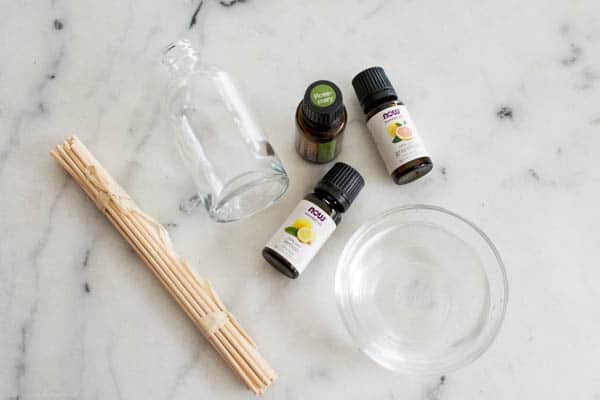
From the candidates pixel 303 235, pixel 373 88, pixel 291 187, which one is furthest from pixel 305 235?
pixel 373 88

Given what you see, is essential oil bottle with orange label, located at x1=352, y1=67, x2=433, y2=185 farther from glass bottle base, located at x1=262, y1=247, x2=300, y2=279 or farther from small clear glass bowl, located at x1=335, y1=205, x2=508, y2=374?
glass bottle base, located at x1=262, y1=247, x2=300, y2=279

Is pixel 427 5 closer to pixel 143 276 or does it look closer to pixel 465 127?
pixel 465 127

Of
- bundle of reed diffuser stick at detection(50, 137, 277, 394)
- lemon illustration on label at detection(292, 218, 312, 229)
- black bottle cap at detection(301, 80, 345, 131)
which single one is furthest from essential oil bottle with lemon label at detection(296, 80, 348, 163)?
bundle of reed diffuser stick at detection(50, 137, 277, 394)

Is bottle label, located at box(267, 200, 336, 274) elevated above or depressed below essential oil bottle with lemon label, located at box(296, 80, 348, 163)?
below

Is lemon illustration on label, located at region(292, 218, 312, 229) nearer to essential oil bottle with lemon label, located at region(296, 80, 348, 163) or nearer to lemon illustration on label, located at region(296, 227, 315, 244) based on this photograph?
lemon illustration on label, located at region(296, 227, 315, 244)

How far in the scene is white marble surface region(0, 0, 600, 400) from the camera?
37.5 inches

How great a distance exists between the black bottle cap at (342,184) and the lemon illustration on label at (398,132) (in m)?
0.07

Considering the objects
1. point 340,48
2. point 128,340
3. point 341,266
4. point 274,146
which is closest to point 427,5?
point 340,48

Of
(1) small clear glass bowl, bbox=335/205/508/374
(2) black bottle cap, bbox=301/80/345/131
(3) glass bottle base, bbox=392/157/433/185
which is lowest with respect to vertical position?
(1) small clear glass bowl, bbox=335/205/508/374

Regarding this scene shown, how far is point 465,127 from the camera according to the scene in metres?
1.02

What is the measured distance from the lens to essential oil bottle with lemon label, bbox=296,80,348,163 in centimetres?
87

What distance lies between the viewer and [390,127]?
3.10 ft

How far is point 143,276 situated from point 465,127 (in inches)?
20.7

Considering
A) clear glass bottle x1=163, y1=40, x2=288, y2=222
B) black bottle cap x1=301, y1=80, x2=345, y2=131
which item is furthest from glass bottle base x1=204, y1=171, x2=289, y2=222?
black bottle cap x1=301, y1=80, x2=345, y2=131
